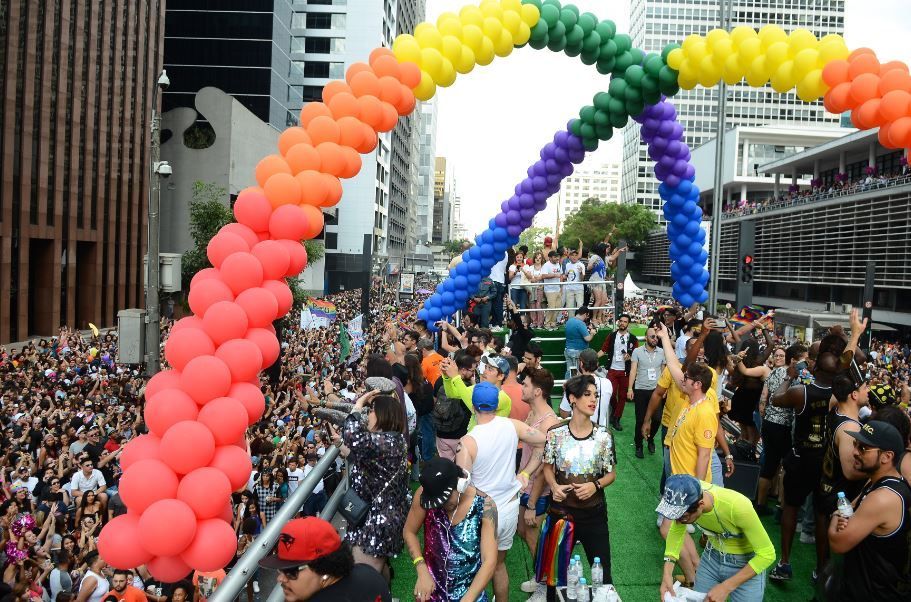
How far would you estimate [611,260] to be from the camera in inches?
561

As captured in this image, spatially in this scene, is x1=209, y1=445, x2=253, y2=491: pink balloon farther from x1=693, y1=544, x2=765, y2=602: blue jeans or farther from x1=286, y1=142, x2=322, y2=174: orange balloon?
x1=693, y1=544, x2=765, y2=602: blue jeans

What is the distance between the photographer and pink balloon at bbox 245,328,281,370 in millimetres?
5594

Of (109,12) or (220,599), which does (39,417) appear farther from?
(109,12)

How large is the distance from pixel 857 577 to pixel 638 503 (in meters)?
3.42

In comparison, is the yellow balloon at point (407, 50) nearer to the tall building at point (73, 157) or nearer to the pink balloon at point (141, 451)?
the pink balloon at point (141, 451)

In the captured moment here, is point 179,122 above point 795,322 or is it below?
above

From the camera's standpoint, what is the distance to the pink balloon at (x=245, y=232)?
5.98 metres

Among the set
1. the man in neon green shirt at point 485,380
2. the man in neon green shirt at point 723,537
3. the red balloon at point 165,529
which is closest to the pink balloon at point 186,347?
the red balloon at point 165,529

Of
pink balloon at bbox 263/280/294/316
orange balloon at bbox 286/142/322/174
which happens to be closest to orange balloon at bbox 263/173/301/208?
orange balloon at bbox 286/142/322/174

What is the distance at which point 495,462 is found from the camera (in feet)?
15.1

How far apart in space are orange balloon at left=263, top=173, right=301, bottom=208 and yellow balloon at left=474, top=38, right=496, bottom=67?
292 cm

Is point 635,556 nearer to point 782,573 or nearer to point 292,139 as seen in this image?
point 782,573

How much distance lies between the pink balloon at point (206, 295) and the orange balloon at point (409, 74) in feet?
10.1

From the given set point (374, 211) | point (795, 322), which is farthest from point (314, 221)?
point (374, 211)
